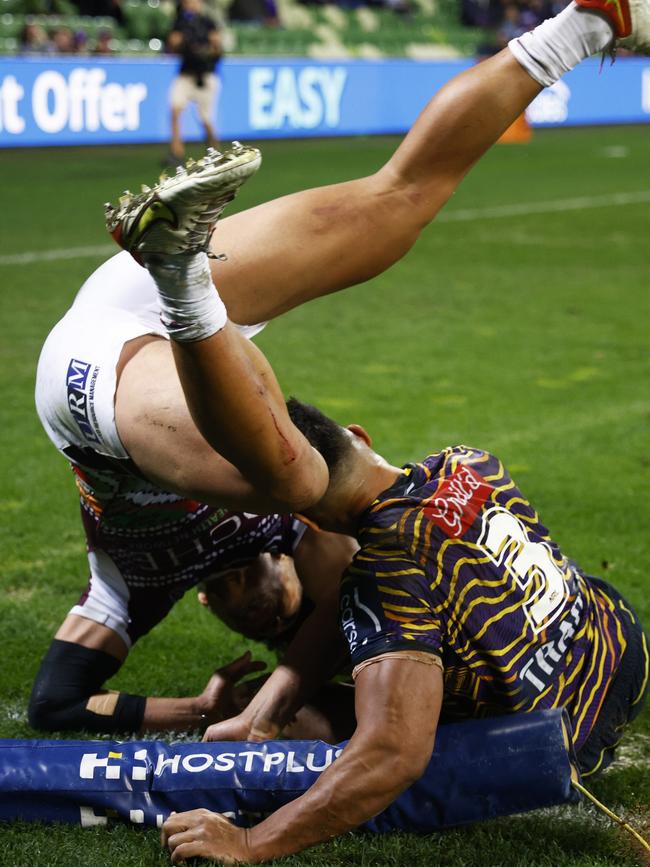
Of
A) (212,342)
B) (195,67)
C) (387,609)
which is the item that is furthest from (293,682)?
(195,67)

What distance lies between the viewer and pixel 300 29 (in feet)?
65.0

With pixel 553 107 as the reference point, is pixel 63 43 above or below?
above

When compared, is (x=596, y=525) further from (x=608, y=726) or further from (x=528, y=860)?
(x=528, y=860)

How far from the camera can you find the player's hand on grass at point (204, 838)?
7.97 ft

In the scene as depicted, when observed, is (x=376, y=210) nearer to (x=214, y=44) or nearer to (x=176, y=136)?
(x=176, y=136)

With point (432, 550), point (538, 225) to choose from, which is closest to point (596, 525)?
point (432, 550)

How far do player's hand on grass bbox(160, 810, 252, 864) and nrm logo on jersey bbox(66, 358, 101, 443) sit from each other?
2.56 ft

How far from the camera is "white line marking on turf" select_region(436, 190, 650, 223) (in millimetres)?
11398

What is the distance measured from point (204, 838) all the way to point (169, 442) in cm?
73

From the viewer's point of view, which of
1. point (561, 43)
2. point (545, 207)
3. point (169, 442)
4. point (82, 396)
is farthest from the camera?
point (545, 207)

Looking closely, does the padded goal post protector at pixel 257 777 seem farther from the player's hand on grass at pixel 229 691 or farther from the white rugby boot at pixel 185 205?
the white rugby boot at pixel 185 205

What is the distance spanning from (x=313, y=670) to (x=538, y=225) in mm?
8447

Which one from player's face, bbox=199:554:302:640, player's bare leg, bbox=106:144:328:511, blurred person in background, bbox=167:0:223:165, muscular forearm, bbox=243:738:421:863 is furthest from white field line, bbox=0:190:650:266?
muscular forearm, bbox=243:738:421:863

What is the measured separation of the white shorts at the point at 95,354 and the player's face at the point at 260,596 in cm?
60
